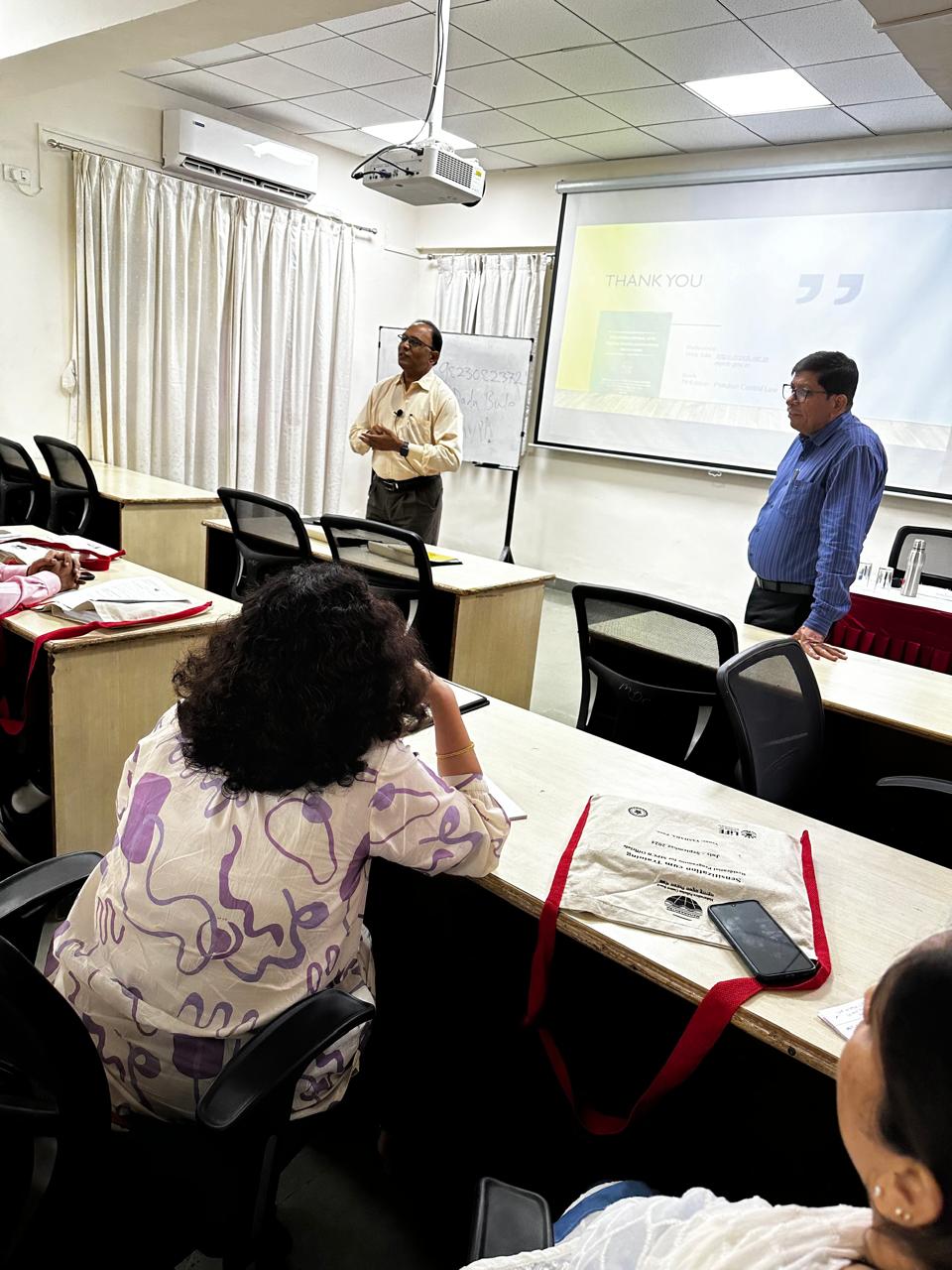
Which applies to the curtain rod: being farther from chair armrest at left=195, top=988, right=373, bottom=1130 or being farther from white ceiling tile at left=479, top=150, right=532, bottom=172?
chair armrest at left=195, top=988, right=373, bottom=1130

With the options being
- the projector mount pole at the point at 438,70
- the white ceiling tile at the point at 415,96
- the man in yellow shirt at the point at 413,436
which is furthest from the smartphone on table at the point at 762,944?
the white ceiling tile at the point at 415,96

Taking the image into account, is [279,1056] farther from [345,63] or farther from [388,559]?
[345,63]

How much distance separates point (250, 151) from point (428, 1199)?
5700 mm

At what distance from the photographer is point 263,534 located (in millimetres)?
3215

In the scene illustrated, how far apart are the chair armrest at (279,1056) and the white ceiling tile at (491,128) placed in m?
4.90

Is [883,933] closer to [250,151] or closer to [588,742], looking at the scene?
[588,742]

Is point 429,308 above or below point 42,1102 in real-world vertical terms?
above

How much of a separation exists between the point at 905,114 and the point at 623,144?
1580 mm

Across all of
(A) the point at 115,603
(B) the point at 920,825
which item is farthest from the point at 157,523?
(B) the point at 920,825

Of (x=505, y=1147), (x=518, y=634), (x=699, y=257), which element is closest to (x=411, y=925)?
(x=505, y=1147)

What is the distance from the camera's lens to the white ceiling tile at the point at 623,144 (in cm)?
482

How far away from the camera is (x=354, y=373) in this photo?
6.51 m

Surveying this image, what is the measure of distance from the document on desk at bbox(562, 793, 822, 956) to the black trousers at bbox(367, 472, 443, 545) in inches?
121

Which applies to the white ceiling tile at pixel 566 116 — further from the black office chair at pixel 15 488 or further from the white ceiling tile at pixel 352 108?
the black office chair at pixel 15 488
